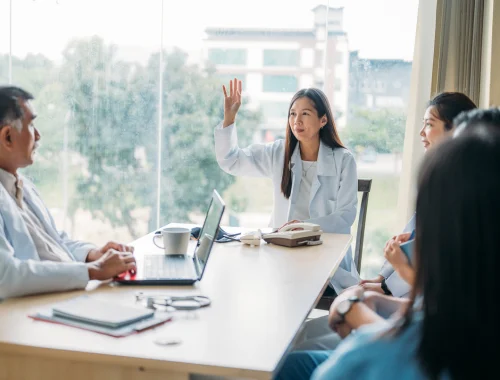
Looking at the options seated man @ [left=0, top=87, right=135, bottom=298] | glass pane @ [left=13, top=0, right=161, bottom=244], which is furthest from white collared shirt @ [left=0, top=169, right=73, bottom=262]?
glass pane @ [left=13, top=0, right=161, bottom=244]

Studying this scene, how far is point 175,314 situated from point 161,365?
10.6 inches

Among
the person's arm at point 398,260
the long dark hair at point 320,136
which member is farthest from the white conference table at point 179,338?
the long dark hair at point 320,136

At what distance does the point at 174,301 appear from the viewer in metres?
1.52

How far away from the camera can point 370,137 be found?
387 cm

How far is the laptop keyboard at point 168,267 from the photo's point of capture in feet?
5.84

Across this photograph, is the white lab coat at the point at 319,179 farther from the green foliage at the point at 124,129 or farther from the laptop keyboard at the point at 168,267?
the green foliage at the point at 124,129

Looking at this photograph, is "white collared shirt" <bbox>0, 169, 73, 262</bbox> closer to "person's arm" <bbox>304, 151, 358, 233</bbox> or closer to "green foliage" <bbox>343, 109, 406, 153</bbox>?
"person's arm" <bbox>304, 151, 358, 233</bbox>

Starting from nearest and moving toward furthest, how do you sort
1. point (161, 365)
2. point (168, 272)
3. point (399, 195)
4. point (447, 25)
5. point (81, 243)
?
1. point (161, 365)
2. point (168, 272)
3. point (81, 243)
4. point (447, 25)
5. point (399, 195)

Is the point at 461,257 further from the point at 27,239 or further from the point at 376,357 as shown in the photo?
the point at 27,239

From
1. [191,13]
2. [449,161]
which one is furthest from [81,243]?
[191,13]

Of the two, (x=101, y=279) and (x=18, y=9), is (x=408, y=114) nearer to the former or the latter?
(x=101, y=279)

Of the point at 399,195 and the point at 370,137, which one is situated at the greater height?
the point at 370,137

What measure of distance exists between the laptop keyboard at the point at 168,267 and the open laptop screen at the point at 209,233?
0.03 m

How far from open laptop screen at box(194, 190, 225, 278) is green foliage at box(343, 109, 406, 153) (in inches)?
75.9
